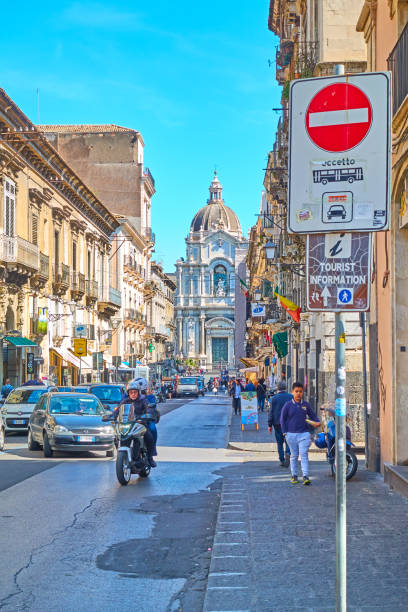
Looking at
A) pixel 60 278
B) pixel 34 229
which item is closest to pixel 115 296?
pixel 60 278

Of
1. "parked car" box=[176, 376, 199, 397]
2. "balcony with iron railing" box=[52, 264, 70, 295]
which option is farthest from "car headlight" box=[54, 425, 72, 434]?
"parked car" box=[176, 376, 199, 397]

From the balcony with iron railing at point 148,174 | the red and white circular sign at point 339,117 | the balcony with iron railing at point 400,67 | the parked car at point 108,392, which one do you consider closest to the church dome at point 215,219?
the balcony with iron railing at point 148,174

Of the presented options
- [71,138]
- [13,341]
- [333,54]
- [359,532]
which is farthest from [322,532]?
[71,138]

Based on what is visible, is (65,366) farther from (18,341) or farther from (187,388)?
(187,388)

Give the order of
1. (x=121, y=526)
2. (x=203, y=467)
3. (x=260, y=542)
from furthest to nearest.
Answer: (x=203, y=467)
(x=121, y=526)
(x=260, y=542)

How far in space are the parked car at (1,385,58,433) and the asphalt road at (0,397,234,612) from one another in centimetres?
791

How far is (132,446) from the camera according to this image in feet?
46.1

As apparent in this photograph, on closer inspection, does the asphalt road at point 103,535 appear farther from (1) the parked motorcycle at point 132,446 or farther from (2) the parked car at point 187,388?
(2) the parked car at point 187,388

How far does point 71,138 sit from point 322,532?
6276cm

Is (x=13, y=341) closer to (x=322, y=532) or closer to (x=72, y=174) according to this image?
(x=72, y=174)

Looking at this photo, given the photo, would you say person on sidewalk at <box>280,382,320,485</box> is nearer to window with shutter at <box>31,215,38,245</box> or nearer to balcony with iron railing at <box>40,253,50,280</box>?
window with shutter at <box>31,215,38,245</box>

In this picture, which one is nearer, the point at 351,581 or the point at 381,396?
the point at 351,581

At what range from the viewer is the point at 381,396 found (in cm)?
1294

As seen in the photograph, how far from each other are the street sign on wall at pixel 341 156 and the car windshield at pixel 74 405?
14.5m
